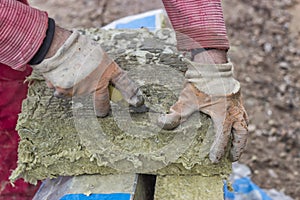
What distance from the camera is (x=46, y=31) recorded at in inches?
60.6

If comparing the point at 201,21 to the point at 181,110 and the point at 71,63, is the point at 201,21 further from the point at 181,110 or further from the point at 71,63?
the point at 71,63

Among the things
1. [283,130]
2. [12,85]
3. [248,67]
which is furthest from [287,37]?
[12,85]

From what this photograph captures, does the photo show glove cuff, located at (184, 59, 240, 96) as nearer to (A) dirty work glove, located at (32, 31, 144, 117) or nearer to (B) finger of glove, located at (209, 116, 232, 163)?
(B) finger of glove, located at (209, 116, 232, 163)

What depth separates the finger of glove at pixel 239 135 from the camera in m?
1.63

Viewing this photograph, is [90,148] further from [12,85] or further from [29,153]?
[12,85]

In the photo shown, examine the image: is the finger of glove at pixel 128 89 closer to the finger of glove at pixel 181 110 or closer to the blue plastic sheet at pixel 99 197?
the finger of glove at pixel 181 110

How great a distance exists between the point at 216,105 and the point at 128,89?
31 cm

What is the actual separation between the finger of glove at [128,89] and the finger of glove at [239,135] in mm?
343

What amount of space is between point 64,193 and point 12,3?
67 centimetres

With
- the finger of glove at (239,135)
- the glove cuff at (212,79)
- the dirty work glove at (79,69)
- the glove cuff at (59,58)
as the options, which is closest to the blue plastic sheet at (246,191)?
the finger of glove at (239,135)

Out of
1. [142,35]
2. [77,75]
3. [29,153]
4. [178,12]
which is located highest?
[178,12]

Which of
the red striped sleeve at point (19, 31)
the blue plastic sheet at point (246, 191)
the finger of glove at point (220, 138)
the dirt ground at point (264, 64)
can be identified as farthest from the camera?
the dirt ground at point (264, 64)

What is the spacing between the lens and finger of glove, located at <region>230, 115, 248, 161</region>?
5.36 feet

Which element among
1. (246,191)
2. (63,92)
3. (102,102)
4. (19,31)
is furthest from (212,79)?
(246,191)
